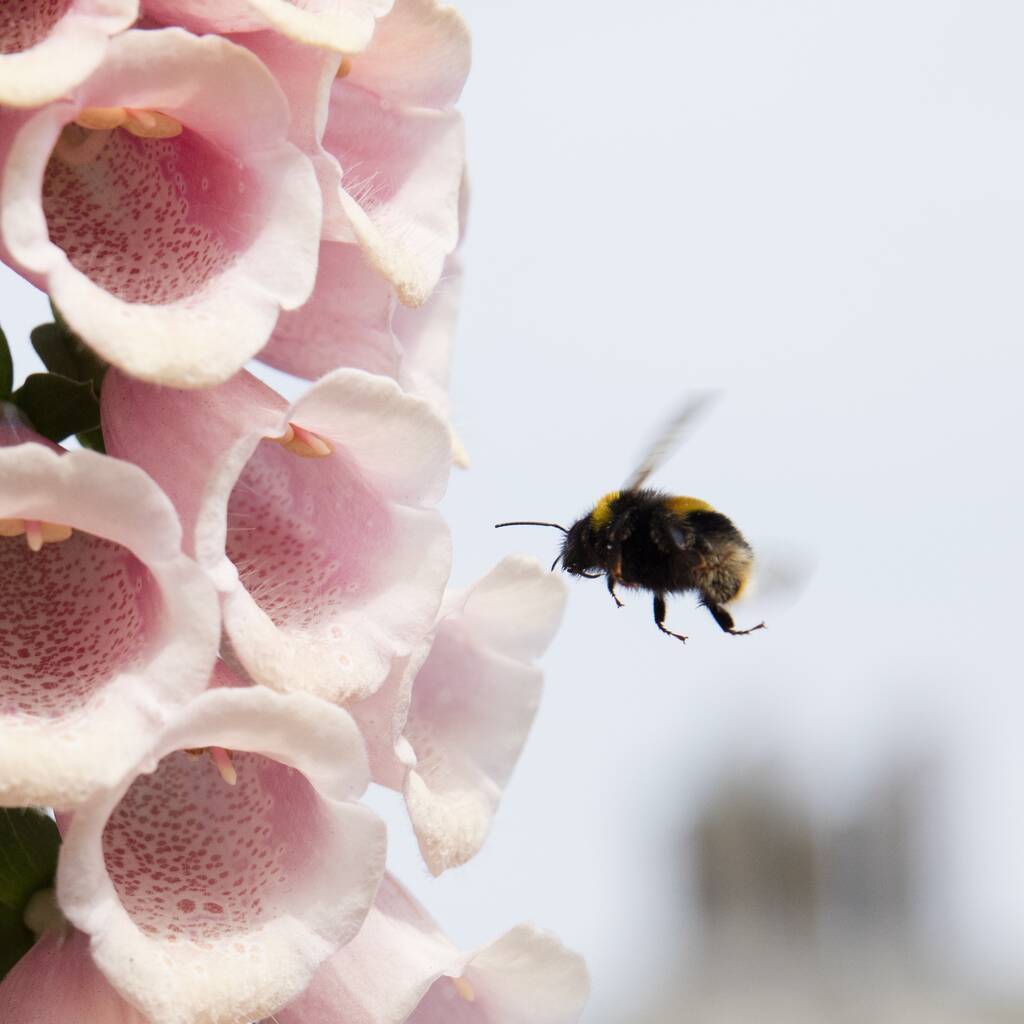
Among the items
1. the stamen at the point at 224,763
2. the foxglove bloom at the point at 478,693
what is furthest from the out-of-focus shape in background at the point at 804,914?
the stamen at the point at 224,763

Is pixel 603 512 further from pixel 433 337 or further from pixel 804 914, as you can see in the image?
pixel 804 914

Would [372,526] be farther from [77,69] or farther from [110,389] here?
[77,69]

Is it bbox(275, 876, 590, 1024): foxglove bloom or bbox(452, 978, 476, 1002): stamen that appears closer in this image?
bbox(275, 876, 590, 1024): foxglove bloom

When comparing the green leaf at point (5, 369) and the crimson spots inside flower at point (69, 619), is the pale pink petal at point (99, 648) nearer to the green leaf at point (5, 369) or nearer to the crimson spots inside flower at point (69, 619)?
the crimson spots inside flower at point (69, 619)

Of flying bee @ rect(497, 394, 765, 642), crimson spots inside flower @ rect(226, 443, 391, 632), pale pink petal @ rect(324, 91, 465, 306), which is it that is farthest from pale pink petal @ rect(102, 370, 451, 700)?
flying bee @ rect(497, 394, 765, 642)

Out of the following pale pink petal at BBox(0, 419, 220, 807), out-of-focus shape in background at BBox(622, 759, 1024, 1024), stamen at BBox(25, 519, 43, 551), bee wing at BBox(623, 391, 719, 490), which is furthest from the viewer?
out-of-focus shape in background at BBox(622, 759, 1024, 1024)

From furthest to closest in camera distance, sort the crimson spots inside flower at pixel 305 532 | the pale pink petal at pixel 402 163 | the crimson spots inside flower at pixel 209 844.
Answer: the pale pink petal at pixel 402 163, the crimson spots inside flower at pixel 305 532, the crimson spots inside flower at pixel 209 844

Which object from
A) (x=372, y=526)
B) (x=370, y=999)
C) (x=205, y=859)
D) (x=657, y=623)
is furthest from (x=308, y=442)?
(x=657, y=623)

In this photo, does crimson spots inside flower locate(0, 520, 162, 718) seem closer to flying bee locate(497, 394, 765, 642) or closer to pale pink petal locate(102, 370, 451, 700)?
pale pink petal locate(102, 370, 451, 700)
